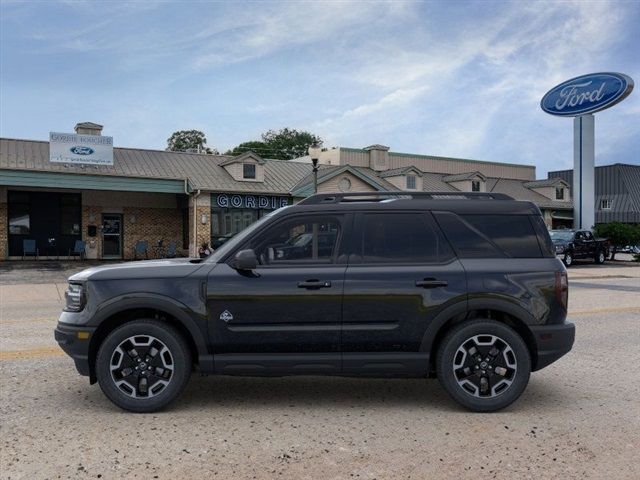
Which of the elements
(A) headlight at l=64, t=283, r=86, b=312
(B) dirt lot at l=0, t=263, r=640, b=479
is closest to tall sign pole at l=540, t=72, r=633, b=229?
(B) dirt lot at l=0, t=263, r=640, b=479

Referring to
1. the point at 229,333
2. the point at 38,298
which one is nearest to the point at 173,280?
the point at 229,333

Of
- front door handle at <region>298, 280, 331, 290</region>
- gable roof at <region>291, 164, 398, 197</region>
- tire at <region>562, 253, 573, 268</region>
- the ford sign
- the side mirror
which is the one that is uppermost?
the ford sign

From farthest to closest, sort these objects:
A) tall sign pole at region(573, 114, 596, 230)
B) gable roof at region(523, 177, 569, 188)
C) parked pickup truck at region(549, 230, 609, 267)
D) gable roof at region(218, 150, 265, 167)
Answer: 1. gable roof at region(523, 177, 569, 188)
2. tall sign pole at region(573, 114, 596, 230)
3. gable roof at region(218, 150, 265, 167)
4. parked pickup truck at region(549, 230, 609, 267)

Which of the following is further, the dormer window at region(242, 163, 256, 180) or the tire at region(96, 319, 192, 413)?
the dormer window at region(242, 163, 256, 180)

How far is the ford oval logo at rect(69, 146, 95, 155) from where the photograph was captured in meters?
27.1

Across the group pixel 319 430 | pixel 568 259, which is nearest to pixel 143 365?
pixel 319 430

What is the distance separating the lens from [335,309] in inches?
197

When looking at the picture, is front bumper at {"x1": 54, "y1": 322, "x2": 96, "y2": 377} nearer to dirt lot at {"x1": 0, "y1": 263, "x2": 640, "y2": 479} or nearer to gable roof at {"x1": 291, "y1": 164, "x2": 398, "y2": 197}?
dirt lot at {"x1": 0, "y1": 263, "x2": 640, "y2": 479}

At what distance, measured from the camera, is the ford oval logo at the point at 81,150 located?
27125 millimetres

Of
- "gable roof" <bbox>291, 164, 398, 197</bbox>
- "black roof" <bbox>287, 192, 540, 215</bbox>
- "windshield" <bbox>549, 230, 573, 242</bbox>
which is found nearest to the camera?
"black roof" <bbox>287, 192, 540, 215</bbox>

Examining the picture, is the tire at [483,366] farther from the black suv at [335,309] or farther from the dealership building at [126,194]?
the dealership building at [126,194]

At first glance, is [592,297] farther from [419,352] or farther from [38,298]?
[38,298]

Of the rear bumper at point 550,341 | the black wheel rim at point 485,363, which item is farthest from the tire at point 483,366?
the rear bumper at point 550,341

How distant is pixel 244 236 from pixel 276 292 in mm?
600
